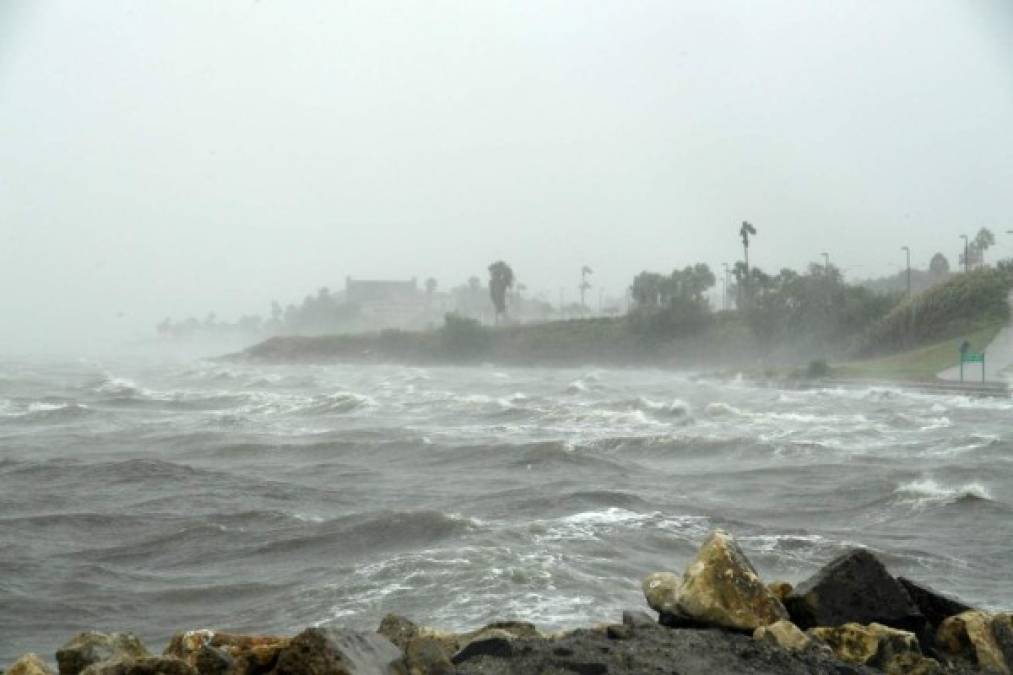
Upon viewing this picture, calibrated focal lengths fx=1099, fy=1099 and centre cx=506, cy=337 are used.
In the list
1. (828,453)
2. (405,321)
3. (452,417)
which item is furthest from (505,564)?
(405,321)

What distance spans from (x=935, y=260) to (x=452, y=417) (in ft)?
333

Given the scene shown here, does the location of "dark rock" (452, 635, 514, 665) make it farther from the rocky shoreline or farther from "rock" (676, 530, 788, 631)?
"rock" (676, 530, 788, 631)

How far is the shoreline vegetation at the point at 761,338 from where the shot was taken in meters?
55.8

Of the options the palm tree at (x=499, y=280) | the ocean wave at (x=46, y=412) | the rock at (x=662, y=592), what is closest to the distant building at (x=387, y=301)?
the palm tree at (x=499, y=280)

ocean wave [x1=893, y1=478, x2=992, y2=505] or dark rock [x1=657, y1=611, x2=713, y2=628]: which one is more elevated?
dark rock [x1=657, y1=611, x2=713, y2=628]

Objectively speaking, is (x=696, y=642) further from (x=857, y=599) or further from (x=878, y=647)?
(x=857, y=599)

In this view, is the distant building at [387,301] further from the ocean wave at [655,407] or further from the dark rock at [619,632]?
the dark rock at [619,632]

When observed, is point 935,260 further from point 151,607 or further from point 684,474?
point 151,607

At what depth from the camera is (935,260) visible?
11956 cm

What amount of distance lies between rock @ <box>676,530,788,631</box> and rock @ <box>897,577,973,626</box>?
1102mm

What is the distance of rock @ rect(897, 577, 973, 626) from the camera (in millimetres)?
7461

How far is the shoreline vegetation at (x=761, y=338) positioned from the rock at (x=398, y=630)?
38.5 meters

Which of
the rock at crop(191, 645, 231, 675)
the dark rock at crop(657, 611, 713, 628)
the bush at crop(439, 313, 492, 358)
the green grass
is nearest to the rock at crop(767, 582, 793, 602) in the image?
the dark rock at crop(657, 611, 713, 628)

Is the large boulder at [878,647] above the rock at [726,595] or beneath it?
beneath
